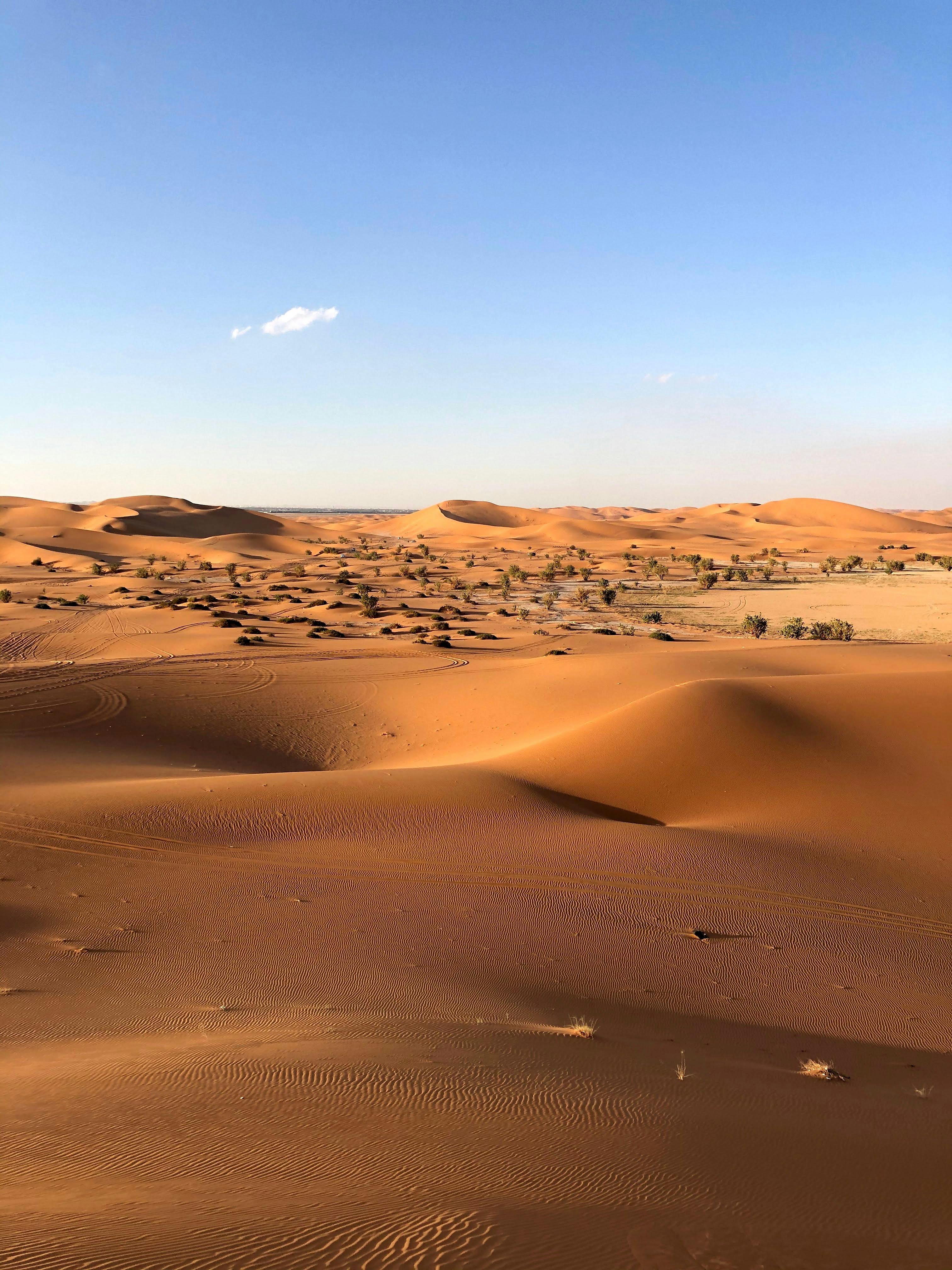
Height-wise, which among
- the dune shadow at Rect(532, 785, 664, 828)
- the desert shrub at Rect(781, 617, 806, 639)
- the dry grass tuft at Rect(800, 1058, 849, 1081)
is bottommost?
the dune shadow at Rect(532, 785, 664, 828)

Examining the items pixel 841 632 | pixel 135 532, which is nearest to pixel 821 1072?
pixel 841 632

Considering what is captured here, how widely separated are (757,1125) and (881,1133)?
716mm

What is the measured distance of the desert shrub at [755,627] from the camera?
33438 millimetres

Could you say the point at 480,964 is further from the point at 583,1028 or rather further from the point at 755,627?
the point at 755,627

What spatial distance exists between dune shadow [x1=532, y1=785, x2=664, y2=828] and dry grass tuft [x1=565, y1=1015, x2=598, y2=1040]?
5.73 m

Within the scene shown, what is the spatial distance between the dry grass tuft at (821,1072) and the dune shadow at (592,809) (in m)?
6.13

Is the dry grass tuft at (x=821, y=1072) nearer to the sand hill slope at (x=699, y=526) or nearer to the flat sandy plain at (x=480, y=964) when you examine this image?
the flat sandy plain at (x=480, y=964)

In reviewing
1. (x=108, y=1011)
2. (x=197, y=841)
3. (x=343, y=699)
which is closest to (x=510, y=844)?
(x=197, y=841)

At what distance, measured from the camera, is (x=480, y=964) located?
7.46 m

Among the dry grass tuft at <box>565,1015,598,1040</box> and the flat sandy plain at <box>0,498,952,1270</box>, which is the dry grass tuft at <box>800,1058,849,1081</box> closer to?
the flat sandy plain at <box>0,498,952,1270</box>

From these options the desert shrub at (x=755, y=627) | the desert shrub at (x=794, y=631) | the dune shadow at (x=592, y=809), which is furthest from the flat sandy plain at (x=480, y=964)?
the desert shrub at (x=755, y=627)

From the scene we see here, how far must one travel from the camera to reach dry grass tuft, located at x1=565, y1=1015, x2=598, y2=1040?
5992 mm

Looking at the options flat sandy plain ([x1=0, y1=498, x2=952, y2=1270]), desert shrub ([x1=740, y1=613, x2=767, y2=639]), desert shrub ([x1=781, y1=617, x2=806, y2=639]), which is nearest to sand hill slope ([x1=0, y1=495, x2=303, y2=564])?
desert shrub ([x1=740, y1=613, x2=767, y2=639])

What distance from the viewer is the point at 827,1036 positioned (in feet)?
21.5
